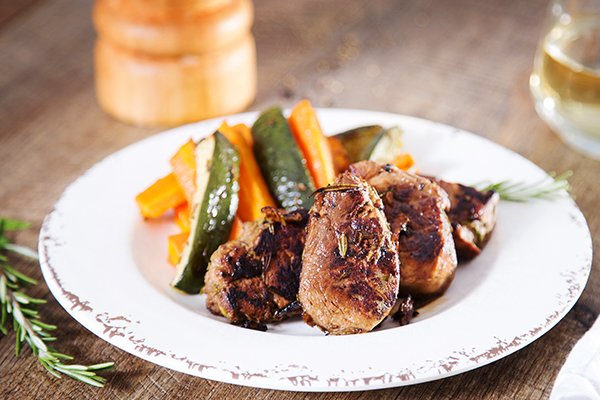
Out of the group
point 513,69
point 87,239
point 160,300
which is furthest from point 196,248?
point 513,69

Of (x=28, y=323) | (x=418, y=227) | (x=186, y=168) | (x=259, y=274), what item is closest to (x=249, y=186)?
(x=186, y=168)

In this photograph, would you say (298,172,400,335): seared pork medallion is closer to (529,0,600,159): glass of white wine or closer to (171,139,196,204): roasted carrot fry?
(171,139,196,204): roasted carrot fry

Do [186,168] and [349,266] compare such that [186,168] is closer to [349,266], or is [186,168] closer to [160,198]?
[160,198]

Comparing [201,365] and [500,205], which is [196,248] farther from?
[500,205]

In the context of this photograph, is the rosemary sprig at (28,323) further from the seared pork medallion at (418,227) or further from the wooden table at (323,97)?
the seared pork medallion at (418,227)

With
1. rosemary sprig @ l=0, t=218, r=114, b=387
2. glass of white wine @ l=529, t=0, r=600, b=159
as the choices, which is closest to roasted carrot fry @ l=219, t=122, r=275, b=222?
rosemary sprig @ l=0, t=218, r=114, b=387

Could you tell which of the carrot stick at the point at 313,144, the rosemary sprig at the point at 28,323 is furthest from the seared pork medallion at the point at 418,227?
the rosemary sprig at the point at 28,323
